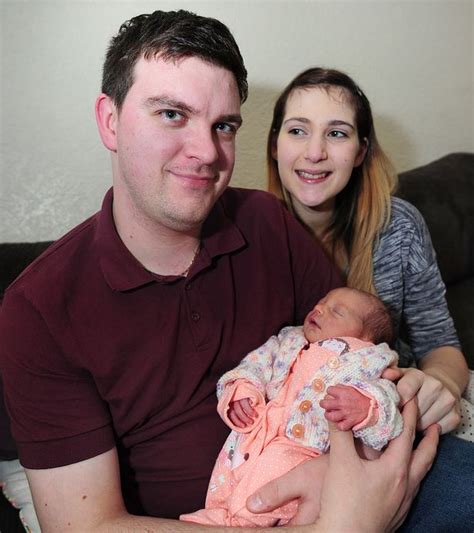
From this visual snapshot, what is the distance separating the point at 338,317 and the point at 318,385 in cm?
18

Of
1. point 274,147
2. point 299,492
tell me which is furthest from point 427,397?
point 274,147

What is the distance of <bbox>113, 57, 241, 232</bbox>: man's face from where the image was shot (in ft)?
3.68

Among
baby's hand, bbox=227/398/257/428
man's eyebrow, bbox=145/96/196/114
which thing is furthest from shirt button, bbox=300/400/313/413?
man's eyebrow, bbox=145/96/196/114

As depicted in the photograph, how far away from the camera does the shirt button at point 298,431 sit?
1207 mm

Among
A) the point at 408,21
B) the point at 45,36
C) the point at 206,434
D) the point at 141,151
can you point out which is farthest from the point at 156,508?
the point at 408,21

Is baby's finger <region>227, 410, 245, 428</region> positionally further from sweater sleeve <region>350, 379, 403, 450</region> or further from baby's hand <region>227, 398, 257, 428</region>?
sweater sleeve <region>350, 379, 403, 450</region>

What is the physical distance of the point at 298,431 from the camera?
1207mm

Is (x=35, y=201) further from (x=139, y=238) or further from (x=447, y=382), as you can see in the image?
(x=447, y=382)

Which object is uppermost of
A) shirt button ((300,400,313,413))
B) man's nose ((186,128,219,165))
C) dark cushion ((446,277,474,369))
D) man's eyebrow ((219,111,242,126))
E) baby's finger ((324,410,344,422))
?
man's eyebrow ((219,111,242,126))

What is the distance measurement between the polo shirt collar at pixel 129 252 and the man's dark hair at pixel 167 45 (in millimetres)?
256

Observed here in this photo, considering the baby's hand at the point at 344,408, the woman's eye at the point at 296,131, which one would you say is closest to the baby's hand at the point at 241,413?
the baby's hand at the point at 344,408

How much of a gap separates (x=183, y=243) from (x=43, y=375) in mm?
395

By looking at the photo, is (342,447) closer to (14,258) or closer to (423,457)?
(423,457)

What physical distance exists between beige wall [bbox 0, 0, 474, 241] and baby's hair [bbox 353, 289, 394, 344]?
2.76 feet
